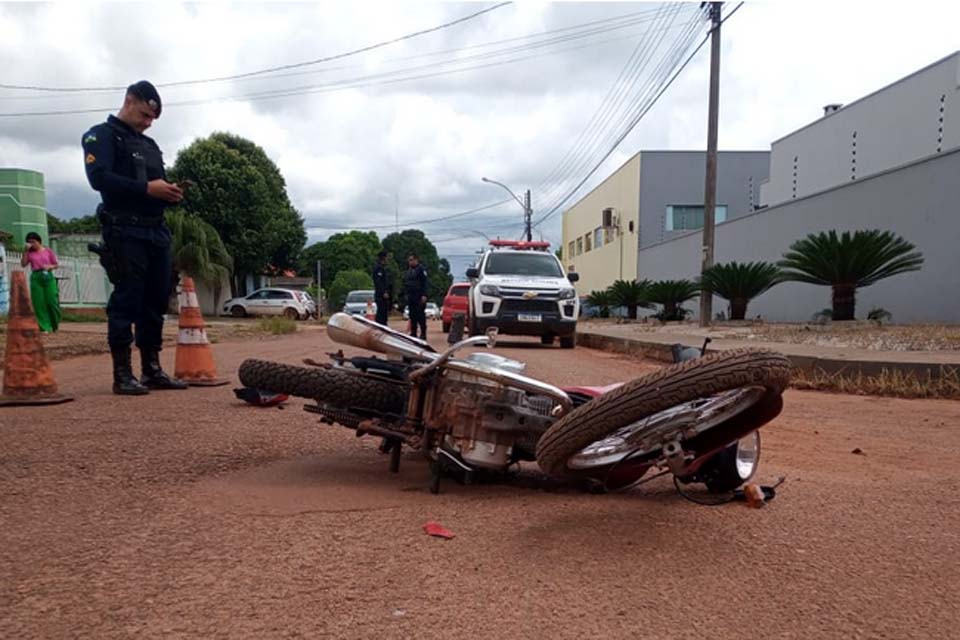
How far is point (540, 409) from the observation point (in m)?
2.51

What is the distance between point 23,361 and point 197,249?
2312cm

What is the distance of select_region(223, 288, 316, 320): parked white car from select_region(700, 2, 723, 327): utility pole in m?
20.4

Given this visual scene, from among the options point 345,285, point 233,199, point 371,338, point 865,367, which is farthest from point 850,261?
point 345,285

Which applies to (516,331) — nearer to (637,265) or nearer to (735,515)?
(735,515)

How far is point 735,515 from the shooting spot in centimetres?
234

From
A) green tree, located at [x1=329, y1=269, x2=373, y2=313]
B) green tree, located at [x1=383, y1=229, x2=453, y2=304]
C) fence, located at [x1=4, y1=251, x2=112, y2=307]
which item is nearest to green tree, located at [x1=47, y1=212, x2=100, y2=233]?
green tree, located at [x1=329, y1=269, x2=373, y2=313]

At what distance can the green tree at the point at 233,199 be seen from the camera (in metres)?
29.7

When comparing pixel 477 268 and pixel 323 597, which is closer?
pixel 323 597

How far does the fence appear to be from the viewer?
21.0 m

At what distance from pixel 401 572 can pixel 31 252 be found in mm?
11041

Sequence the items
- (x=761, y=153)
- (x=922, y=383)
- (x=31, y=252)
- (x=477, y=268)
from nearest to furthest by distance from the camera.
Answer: (x=922, y=383) → (x=31, y=252) → (x=477, y=268) → (x=761, y=153)

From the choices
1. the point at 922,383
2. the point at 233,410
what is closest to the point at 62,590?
the point at 233,410

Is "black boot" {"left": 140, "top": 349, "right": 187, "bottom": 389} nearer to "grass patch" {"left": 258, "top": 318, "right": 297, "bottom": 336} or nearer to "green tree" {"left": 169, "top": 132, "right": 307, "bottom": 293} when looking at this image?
"grass patch" {"left": 258, "top": 318, "right": 297, "bottom": 336}

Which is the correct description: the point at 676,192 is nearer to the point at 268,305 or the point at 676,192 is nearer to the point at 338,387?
the point at 268,305
